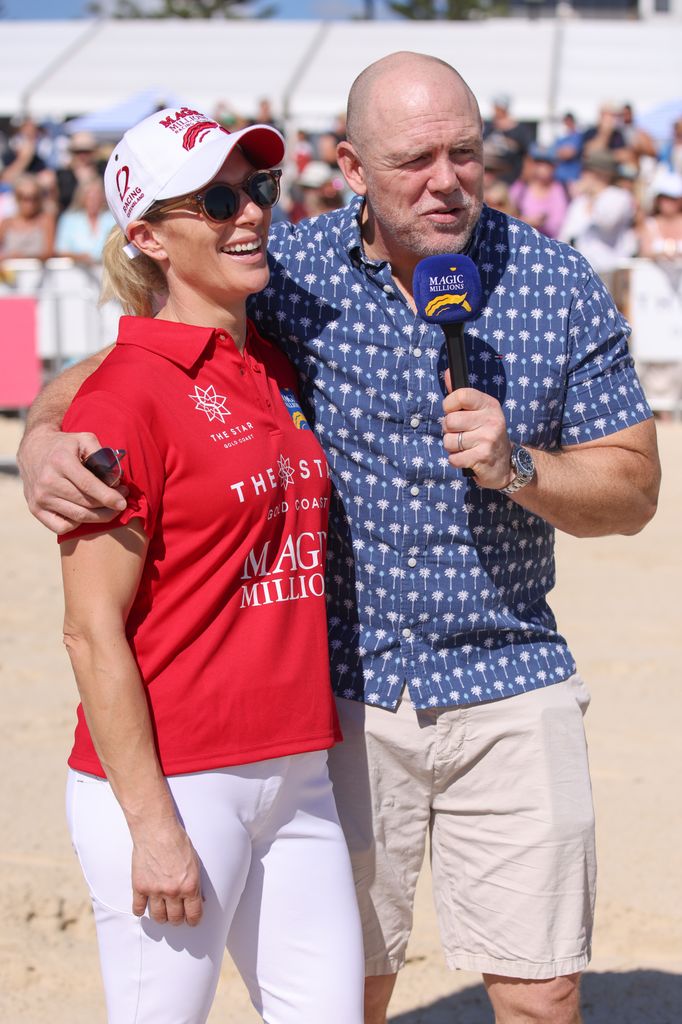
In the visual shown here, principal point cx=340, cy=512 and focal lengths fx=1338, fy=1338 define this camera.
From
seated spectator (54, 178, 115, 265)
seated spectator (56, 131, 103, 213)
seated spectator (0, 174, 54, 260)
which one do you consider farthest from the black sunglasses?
seated spectator (56, 131, 103, 213)

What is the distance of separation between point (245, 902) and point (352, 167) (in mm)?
1573

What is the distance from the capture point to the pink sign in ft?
34.7

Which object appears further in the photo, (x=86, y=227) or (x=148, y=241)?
(x=86, y=227)

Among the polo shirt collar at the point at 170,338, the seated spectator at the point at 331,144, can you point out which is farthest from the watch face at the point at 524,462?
the seated spectator at the point at 331,144

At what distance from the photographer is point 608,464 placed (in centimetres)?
284

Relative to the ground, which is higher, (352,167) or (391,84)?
(391,84)

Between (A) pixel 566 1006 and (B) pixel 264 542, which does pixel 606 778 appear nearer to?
(A) pixel 566 1006

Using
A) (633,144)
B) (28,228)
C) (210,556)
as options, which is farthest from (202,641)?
(633,144)

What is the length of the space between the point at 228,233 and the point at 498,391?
2.27 ft

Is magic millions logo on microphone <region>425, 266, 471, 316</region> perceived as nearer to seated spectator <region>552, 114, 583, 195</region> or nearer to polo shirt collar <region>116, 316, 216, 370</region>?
polo shirt collar <region>116, 316, 216, 370</region>

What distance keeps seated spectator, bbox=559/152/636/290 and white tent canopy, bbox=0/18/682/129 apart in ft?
31.8

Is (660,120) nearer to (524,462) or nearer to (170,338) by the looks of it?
(524,462)

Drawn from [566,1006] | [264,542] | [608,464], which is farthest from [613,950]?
[264,542]

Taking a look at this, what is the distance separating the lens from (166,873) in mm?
2336
